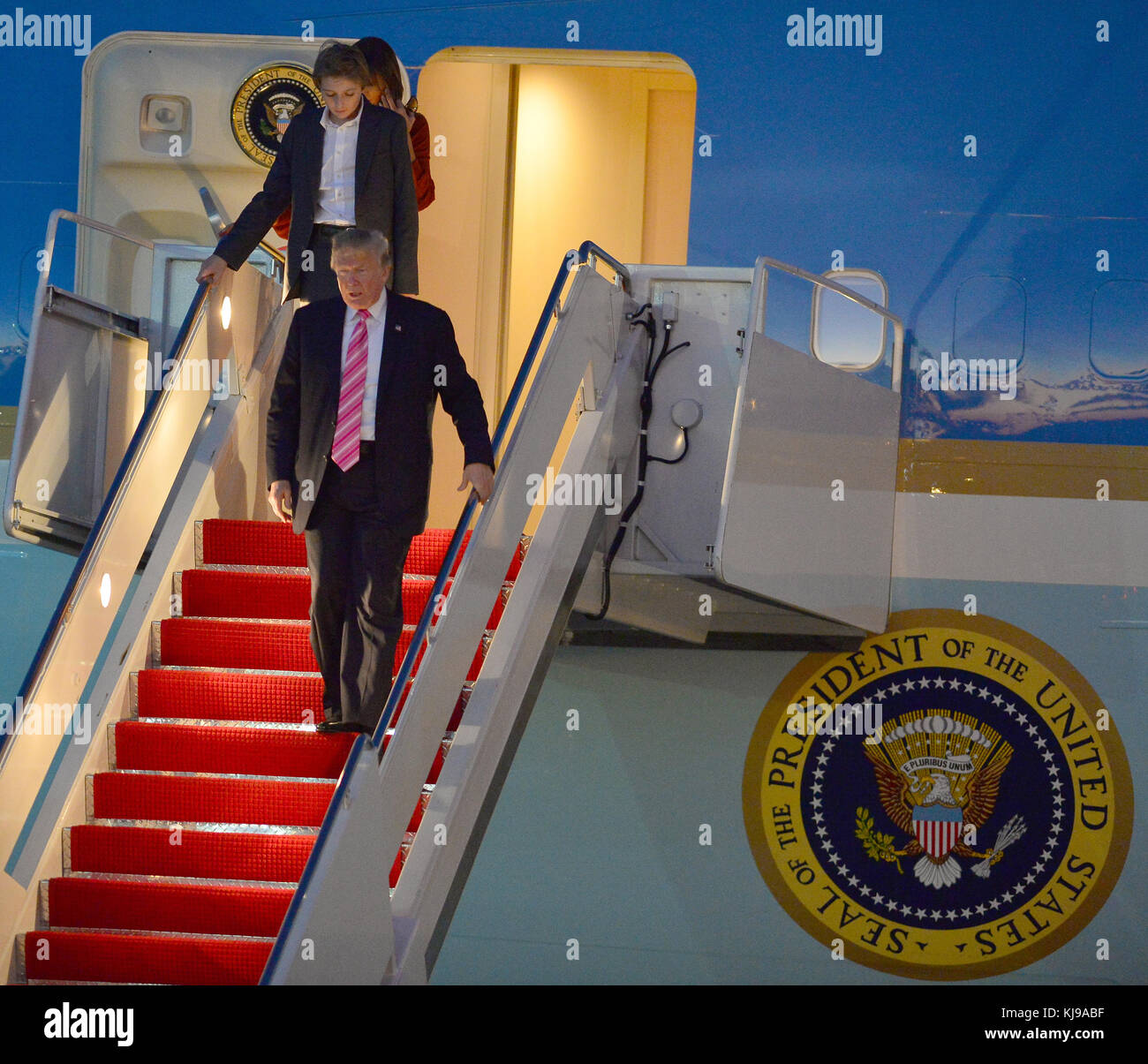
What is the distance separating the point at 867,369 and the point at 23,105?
12.0 feet

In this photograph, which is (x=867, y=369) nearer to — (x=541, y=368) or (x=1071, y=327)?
(x=1071, y=327)

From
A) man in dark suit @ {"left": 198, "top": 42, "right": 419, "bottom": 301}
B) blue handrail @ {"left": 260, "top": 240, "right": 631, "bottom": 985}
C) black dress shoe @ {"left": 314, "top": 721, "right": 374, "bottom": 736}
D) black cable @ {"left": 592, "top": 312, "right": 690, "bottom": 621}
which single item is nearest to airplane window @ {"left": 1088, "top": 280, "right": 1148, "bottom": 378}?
black cable @ {"left": 592, "top": 312, "right": 690, "bottom": 621}

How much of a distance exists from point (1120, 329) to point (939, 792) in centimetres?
189

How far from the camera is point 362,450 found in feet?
11.8

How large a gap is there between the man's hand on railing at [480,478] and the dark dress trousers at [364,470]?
0.09 feet

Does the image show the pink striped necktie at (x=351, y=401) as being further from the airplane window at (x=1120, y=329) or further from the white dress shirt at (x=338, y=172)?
the airplane window at (x=1120, y=329)

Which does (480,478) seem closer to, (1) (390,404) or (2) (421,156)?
(1) (390,404)

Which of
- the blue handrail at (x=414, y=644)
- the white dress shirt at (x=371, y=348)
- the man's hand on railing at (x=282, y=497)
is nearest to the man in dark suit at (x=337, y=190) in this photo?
the white dress shirt at (x=371, y=348)

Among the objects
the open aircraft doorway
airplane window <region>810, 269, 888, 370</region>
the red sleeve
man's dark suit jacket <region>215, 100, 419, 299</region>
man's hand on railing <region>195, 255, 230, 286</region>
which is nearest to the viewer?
man's dark suit jacket <region>215, 100, 419, 299</region>

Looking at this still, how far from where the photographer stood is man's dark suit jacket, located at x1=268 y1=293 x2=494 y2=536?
3600mm

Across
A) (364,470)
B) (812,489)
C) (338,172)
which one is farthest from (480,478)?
(812,489)

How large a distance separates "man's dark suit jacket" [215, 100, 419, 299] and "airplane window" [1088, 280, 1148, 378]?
2650mm

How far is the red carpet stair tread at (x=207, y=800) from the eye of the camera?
353cm

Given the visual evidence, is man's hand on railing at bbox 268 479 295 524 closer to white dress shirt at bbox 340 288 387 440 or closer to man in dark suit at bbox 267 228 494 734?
man in dark suit at bbox 267 228 494 734
